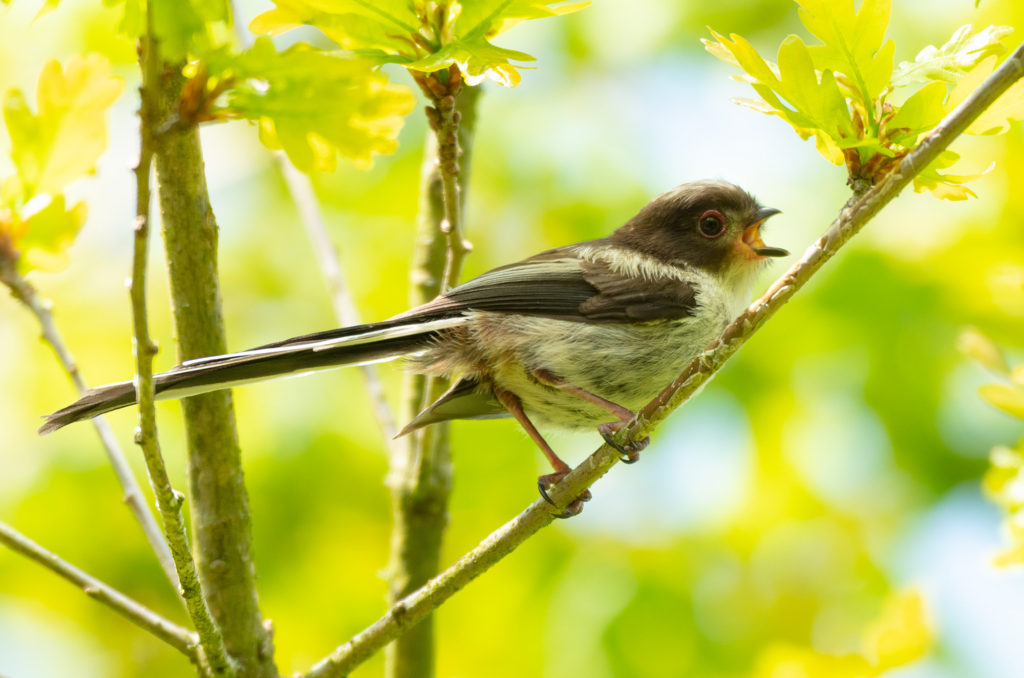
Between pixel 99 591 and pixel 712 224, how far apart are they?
2952 millimetres

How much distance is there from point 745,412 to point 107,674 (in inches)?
152

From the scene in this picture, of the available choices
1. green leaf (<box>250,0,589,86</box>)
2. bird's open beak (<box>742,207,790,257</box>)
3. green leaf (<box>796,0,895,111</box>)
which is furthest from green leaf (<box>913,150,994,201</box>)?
bird's open beak (<box>742,207,790,257</box>)

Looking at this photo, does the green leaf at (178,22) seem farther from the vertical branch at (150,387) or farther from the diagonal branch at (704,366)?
the diagonal branch at (704,366)

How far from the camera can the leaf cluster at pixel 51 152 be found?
256 centimetres

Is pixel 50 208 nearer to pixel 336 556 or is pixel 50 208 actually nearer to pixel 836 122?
pixel 836 122

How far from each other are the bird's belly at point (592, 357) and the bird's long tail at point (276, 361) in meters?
0.28

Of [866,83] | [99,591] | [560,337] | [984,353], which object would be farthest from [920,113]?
[99,591]

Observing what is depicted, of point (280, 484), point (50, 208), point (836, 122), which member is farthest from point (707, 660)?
point (50, 208)

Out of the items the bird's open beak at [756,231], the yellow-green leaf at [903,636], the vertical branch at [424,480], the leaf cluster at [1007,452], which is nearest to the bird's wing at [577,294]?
the vertical branch at [424,480]

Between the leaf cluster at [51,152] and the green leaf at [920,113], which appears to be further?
the leaf cluster at [51,152]

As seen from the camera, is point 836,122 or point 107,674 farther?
point 107,674

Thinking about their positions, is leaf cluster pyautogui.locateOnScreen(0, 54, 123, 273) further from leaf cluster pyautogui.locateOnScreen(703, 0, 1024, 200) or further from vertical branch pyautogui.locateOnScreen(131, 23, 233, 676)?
leaf cluster pyautogui.locateOnScreen(703, 0, 1024, 200)

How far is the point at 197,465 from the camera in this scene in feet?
9.70

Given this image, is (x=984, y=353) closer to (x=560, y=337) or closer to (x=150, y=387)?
(x=560, y=337)
